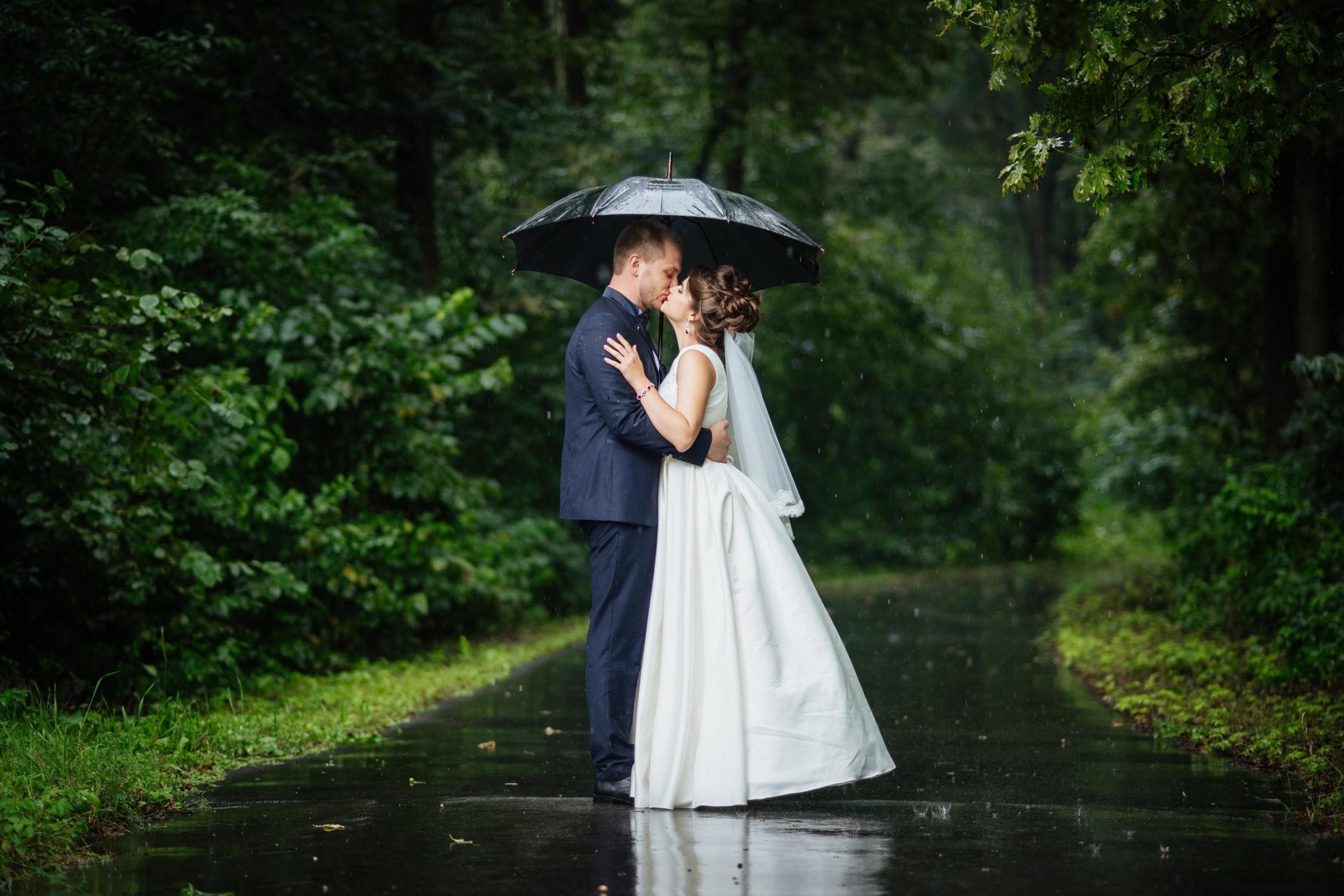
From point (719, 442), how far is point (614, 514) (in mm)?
572

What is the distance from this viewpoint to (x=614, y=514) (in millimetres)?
5691

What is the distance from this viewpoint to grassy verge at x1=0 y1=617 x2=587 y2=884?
4.88m

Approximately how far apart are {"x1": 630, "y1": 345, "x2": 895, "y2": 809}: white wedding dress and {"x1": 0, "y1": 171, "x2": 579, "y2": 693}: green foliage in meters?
2.82

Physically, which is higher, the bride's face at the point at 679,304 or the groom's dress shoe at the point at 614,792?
the bride's face at the point at 679,304

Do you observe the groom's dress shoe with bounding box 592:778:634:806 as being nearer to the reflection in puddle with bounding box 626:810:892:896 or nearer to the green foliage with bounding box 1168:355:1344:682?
the reflection in puddle with bounding box 626:810:892:896

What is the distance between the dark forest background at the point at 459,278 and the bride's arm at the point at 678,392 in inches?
62.1

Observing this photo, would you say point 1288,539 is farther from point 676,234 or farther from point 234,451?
point 234,451

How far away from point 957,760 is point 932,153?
29548 millimetres

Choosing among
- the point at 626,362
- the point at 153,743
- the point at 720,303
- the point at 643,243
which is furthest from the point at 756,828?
the point at 153,743

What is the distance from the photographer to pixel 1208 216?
42.6 feet

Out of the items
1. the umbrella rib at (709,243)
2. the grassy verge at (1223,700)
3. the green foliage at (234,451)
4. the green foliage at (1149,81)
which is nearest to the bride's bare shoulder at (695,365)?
the umbrella rib at (709,243)

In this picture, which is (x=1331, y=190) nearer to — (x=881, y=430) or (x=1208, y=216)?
(x=1208, y=216)

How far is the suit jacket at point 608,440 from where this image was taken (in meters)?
5.69

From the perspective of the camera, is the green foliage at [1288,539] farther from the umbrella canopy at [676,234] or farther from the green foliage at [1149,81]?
the umbrella canopy at [676,234]
